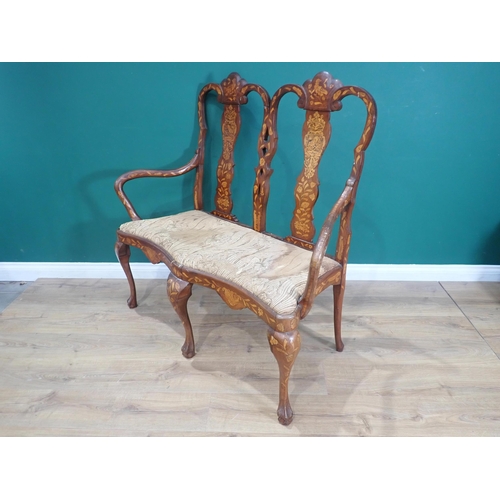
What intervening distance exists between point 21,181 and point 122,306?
38.3 inches

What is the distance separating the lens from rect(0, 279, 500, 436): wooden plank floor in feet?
5.25

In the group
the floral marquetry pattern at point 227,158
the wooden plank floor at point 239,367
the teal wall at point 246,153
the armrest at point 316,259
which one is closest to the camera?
the armrest at point 316,259

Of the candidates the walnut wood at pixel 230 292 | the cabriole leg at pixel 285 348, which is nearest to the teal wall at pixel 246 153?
the walnut wood at pixel 230 292

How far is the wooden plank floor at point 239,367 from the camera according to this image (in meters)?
1.60

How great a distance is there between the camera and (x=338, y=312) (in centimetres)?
193

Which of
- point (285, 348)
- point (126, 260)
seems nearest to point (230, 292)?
point (285, 348)

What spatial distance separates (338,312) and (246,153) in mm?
1040

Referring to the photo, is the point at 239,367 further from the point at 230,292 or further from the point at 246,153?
the point at 246,153

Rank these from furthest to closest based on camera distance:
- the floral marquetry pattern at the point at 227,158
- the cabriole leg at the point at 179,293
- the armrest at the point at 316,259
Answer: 1. the floral marquetry pattern at the point at 227,158
2. the cabriole leg at the point at 179,293
3. the armrest at the point at 316,259

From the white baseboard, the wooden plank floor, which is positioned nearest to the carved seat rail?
the wooden plank floor

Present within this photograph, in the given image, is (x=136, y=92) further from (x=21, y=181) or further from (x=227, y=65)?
(x=21, y=181)

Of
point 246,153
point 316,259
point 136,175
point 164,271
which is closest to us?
point 316,259

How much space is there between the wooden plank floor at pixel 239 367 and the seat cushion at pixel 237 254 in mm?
503

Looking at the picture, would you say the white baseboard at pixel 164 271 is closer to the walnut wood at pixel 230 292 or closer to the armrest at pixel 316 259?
the walnut wood at pixel 230 292
